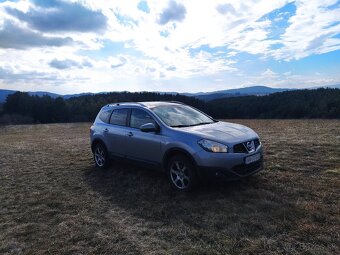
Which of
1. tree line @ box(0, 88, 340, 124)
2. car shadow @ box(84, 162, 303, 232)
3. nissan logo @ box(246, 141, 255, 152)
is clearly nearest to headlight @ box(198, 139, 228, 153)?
nissan logo @ box(246, 141, 255, 152)

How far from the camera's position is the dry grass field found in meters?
4.66

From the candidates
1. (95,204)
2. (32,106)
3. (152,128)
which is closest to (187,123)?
(152,128)

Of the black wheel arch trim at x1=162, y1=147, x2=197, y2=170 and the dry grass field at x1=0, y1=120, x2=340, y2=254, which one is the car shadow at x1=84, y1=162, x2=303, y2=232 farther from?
the black wheel arch trim at x1=162, y1=147, x2=197, y2=170

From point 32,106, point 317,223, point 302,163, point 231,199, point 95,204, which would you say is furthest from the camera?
point 32,106

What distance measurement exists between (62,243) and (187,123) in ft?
11.9

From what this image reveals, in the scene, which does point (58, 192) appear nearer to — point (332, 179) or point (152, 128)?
point (152, 128)

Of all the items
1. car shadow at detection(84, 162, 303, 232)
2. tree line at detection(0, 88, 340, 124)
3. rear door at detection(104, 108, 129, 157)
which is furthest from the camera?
tree line at detection(0, 88, 340, 124)

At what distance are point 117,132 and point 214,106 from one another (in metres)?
57.0

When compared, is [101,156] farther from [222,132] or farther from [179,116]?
[222,132]

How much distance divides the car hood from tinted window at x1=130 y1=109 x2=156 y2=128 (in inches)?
43.3

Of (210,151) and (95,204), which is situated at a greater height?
(210,151)

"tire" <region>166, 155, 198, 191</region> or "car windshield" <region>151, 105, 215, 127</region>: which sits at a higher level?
"car windshield" <region>151, 105, 215, 127</region>

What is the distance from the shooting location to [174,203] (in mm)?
6348

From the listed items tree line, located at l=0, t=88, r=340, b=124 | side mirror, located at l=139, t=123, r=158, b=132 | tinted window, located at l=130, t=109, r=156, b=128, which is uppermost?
tinted window, located at l=130, t=109, r=156, b=128
